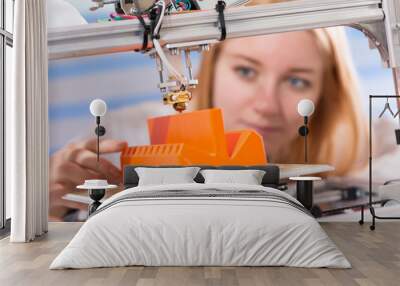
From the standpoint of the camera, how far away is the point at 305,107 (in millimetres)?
7078

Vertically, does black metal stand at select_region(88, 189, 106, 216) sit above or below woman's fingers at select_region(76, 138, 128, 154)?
below

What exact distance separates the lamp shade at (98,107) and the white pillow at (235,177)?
160 centimetres

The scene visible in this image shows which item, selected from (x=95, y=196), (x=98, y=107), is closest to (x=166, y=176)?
(x=95, y=196)

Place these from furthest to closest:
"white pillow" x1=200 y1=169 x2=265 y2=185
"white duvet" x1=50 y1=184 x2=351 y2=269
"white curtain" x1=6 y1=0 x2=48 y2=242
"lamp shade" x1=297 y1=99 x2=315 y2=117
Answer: "lamp shade" x1=297 y1=99 x2=315 y2=117 < "white pillow" x1=200 y1=169 x2=265 y2=185 < "white curtain" x1=6 y1=0 x2=48 y2=242 < "white duvet" x1=50 y1=184 x2=351 y2=269

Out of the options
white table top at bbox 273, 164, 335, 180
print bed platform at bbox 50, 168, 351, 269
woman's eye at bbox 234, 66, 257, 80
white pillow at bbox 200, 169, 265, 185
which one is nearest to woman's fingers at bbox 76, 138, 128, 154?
white pillow at bbox 200, 169, 265, 185

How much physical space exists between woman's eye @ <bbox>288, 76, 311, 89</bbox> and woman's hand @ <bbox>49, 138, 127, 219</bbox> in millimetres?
2236

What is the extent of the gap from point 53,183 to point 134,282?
3.69 m

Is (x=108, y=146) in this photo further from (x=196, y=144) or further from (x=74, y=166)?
(x=196, y=144)

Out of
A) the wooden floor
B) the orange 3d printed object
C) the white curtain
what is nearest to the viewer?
the wooden floor

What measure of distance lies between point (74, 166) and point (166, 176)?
1504 millimetres

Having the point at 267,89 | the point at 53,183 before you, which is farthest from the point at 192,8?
the point at 53,183

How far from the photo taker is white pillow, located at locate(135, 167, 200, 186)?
6.53 metres

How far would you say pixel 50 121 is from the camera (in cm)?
742

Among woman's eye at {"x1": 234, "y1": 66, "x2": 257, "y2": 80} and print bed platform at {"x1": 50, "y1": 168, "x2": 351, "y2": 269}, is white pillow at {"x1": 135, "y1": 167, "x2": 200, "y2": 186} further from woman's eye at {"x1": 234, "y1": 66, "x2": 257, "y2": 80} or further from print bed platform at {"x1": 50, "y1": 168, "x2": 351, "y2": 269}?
print bed platform at {"x1": 50, "y1": 168, "x2": 351, "y2": 269}
